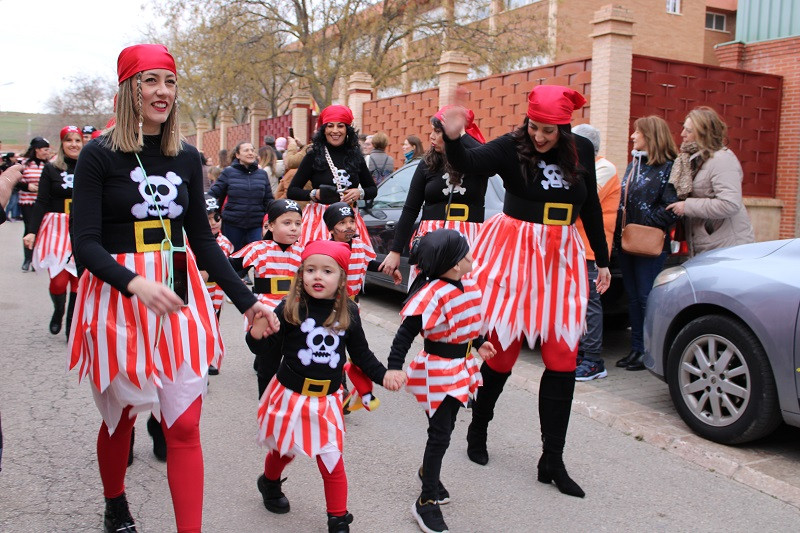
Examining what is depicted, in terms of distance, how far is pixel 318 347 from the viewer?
139 inches

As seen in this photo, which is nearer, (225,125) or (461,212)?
(461,212)

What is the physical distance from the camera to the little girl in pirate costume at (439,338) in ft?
12.1

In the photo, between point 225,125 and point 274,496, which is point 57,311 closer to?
point 274,496

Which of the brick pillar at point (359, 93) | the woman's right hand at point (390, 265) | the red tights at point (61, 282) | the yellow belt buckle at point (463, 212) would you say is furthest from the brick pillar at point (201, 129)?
the woman's right hand at point (390, 265)

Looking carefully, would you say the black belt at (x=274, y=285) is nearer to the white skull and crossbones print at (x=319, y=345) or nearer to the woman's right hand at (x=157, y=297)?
the white skull and crossbones print at (x=319, y=345)

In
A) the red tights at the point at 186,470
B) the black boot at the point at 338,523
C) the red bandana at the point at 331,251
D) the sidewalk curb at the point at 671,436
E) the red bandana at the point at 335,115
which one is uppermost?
the red bandana at the point at 335,115

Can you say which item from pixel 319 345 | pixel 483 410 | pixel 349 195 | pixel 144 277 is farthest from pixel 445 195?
pixel 144 277

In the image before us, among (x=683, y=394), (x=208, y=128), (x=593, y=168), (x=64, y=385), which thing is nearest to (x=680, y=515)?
(x=683, y=394)

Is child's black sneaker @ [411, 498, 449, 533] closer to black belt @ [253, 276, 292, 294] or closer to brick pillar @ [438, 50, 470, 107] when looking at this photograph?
black belt @ [253, 276, 292, 294]

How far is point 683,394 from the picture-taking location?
16.3ft

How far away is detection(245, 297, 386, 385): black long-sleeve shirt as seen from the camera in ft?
11.5

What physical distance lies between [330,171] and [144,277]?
11.2 feet

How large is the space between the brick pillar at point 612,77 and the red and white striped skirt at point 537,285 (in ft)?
25.4

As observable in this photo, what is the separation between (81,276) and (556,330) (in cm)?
230
